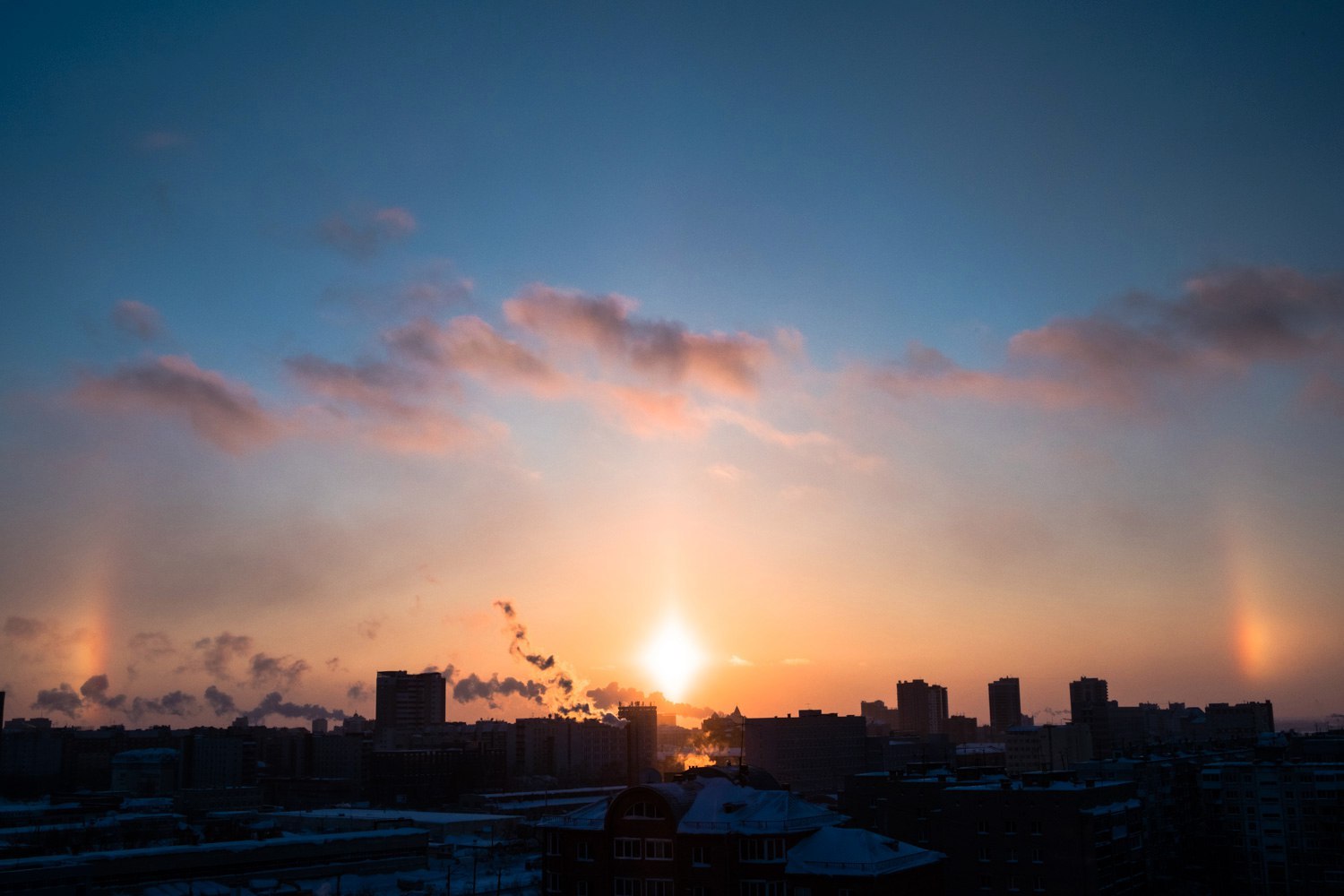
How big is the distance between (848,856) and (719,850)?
267 inches

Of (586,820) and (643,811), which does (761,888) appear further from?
(586,820)

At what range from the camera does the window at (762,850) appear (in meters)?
56.4

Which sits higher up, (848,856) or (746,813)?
(746,813)

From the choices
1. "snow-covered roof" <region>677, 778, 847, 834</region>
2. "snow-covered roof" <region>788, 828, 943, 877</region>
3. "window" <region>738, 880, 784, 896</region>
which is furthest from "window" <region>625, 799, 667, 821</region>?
"snow-covered roof" <region>788, 828, 943, 877</region>

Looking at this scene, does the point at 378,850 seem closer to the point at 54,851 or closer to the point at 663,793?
the point at 54,851

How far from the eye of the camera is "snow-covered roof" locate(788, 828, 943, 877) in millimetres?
53594

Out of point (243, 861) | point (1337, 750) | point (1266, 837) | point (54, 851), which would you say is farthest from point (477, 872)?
point (1337, 750)

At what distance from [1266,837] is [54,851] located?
12356 centimetres

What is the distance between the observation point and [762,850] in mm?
56594

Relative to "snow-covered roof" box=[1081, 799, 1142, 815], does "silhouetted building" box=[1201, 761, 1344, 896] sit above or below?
below

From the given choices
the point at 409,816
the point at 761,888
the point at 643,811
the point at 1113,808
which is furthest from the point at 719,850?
the point at 409,816

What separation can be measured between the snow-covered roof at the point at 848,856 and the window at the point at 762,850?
2.66ft

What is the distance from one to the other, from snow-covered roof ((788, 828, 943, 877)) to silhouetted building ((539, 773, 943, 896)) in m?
0.05

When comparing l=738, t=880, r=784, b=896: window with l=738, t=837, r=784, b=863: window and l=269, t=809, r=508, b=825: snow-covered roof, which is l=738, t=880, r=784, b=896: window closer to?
l=738, t=837, r=784, b=863: window
